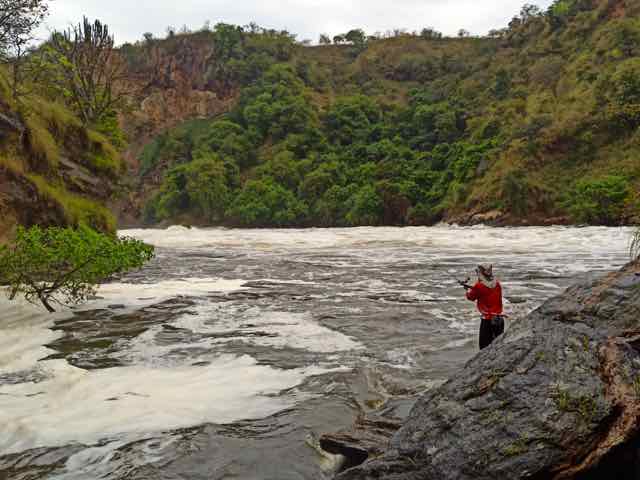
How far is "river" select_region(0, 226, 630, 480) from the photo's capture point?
177 inches

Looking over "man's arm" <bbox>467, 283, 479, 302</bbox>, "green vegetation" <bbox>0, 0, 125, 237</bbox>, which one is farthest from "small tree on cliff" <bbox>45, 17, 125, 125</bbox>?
"man's arm" <bbox>467, 283, 479, 302</bbox>

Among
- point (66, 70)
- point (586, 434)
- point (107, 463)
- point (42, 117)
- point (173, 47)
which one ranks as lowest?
point (107, 463)

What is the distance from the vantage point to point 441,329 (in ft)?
28.5

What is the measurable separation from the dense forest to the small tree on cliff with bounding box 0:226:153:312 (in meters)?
5.37

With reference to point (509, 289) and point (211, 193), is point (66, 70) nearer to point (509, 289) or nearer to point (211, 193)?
point (509, 289)

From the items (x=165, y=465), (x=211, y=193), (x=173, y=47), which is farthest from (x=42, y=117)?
(x=173, y=47)

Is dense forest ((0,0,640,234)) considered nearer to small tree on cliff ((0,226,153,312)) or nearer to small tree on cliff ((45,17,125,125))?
small tree on cliff ((45,17,125,125))

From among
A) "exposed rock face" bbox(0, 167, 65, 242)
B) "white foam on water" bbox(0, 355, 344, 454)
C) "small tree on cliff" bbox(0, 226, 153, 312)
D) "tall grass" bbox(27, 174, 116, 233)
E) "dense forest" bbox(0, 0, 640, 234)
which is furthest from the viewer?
"dense forest" bbox(0, 0, 640, 234)

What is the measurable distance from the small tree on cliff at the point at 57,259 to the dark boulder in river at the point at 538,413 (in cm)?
728

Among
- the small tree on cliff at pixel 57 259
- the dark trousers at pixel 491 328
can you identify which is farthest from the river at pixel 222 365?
the small tree on cliff at pixel 57 259

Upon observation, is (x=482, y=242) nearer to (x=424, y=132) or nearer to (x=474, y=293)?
(x=474, y=293)

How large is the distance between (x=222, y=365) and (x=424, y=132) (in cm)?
5451

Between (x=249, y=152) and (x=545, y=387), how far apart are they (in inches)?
2488

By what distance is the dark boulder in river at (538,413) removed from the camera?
3.15 m
